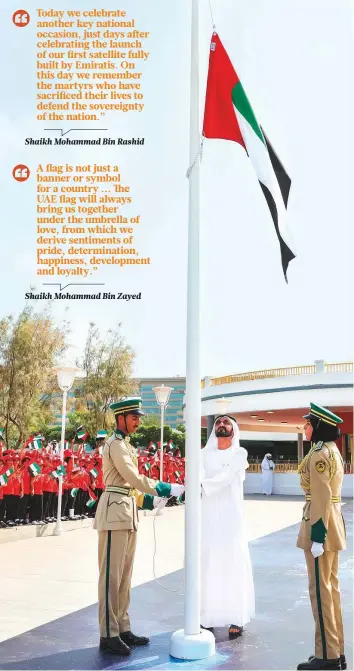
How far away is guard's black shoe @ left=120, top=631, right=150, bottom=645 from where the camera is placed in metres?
4.42

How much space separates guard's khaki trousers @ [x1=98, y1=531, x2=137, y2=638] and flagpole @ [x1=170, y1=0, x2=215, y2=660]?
459 mm

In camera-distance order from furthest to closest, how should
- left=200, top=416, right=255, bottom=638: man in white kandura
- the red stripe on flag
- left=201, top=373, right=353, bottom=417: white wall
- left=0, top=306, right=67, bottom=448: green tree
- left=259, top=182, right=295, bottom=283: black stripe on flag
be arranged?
left=0, top=306, right=67, bottom=448: green tree, left=201, top=373, right=353, bottom=417: white wall, left=200, top=416, right=255, bottom=638: man in white kandura, the red stripe on flag, left=259, top=182, right=295, bottom=283: black stripe on flag

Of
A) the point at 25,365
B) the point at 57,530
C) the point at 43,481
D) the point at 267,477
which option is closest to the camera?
the point at 57,530

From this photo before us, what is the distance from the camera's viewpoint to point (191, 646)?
4.07 meters

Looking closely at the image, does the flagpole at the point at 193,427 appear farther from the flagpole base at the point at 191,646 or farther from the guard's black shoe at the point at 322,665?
the guard's black shoe at the point at 322,665

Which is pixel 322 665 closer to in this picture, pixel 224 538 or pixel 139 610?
pixel 224 538

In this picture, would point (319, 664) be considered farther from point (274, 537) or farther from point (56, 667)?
point (274, 537)

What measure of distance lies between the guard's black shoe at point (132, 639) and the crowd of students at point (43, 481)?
5309 mm

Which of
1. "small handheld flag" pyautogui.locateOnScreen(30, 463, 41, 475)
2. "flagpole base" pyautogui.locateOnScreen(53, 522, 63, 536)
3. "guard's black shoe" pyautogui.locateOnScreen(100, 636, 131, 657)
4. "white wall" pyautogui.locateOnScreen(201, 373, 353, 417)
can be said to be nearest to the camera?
"guard's black shoe" pyautogui.locateOnScreen(100, 636, 131, 657)

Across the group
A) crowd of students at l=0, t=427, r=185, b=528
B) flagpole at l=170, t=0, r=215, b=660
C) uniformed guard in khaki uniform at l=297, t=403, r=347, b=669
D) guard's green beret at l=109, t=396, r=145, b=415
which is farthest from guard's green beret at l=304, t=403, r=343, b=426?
crowd of students at l=0, t=427, r=185, b=528

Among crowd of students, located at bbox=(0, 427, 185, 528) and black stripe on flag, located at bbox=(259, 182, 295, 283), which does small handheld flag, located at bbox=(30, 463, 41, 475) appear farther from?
black stripe on flag, located at bbox=(259, 182, 295, 283)

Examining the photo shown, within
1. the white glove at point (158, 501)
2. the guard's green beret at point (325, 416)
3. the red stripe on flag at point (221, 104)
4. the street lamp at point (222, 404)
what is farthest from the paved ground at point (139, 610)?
the street lamp at point (222, 404)

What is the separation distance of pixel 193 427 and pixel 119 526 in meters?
0.90

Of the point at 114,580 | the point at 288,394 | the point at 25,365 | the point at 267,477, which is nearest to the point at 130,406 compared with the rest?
the point at 114,580
